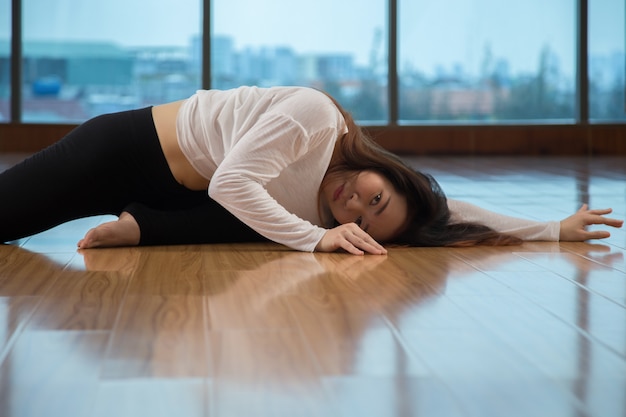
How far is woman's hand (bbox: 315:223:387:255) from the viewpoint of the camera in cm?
215

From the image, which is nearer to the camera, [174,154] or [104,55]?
[174,154]

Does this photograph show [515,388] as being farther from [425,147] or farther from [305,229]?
[425,147]

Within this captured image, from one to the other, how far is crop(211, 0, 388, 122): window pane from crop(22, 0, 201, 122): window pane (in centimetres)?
25

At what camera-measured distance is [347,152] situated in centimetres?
222

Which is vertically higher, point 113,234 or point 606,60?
point 606,60

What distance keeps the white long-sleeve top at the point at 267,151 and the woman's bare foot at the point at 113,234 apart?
8.6 inches

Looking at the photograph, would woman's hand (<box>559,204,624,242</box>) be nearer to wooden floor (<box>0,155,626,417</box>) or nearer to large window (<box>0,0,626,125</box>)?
wooden floor (<box>0,155,626,417</box>)

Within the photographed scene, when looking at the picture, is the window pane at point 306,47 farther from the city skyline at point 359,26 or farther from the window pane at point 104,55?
the window pane at point 104,55

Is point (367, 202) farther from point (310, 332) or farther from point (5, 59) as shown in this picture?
point (5, 59)

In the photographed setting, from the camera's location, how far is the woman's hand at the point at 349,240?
7.05 feet

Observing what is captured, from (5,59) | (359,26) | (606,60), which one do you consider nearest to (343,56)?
(359,26)

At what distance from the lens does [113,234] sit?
231cm

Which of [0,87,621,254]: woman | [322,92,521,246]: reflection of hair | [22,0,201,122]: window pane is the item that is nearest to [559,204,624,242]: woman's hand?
[0,87,621,254]: woman

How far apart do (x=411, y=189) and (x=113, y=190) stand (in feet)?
2.51
